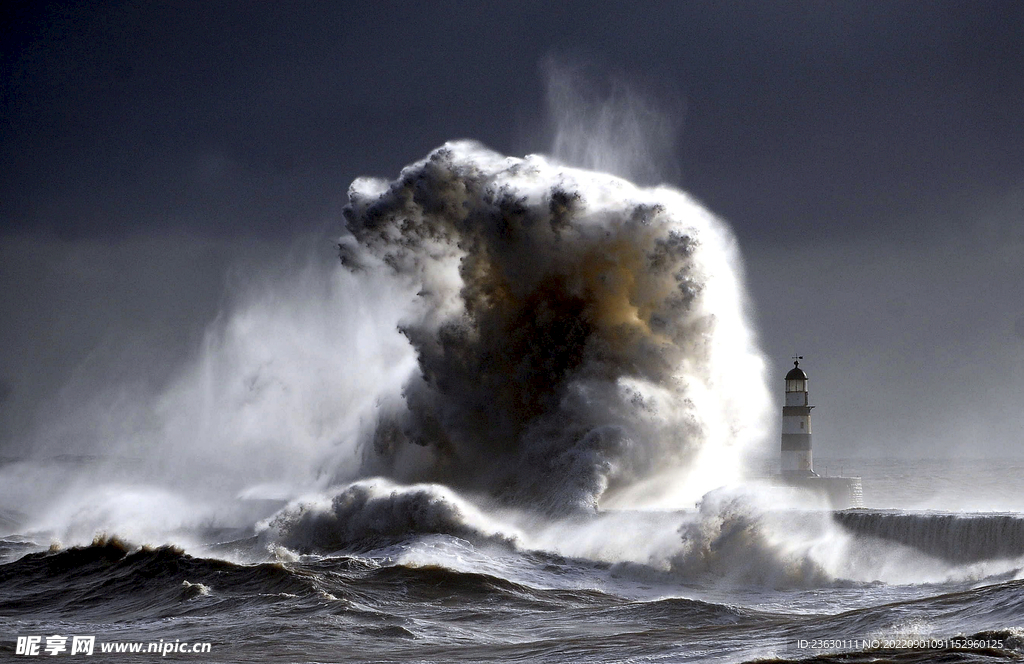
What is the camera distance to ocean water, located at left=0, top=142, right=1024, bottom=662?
15.2 m

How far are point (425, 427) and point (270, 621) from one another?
45.3 feet

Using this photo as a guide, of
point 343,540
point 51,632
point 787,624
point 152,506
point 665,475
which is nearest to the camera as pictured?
point 787,624

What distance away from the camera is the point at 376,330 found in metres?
36.4

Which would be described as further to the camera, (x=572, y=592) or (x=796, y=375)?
(x=796, y=375)

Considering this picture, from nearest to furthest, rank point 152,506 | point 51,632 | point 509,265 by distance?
point 51,632
point 509,265
point 152,506

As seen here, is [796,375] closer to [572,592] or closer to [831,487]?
[831,487]

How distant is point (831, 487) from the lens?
95.1ft

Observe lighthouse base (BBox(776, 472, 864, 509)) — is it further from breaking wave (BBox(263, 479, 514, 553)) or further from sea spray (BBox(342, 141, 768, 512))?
breaking wave (BBox(263, 479, 514, 553))

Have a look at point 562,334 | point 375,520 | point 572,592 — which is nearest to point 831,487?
point 562,334

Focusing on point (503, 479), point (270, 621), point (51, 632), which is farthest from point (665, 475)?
point (51, 632)

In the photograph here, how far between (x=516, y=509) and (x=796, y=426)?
9.24 meters

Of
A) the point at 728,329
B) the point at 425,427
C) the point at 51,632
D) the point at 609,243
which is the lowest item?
the point at 51,632

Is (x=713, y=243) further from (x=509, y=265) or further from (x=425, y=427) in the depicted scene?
(x=425, y=427)

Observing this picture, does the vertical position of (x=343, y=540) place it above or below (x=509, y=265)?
below
